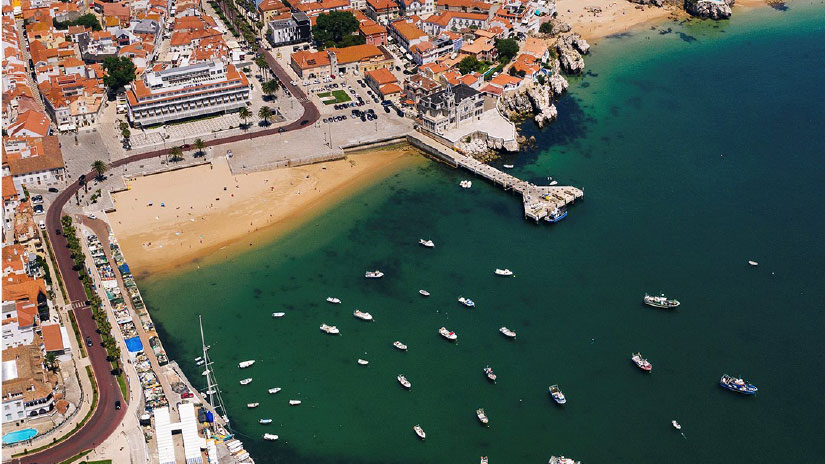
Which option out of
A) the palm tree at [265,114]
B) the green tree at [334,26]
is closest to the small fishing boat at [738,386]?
the palm tree at [265,114]

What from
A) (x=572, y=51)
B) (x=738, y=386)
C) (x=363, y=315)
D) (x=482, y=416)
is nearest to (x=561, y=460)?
(x=482, y=416)

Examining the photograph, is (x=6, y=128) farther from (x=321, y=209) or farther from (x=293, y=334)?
(x=293, y=334)

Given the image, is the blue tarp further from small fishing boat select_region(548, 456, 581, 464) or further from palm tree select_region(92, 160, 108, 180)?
small fishing boat select_region(548, 456, 581, 464)

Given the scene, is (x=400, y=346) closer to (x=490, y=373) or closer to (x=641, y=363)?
(x=490, y=373)

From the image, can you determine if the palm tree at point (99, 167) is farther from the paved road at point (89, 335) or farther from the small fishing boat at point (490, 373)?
the small fishing boat at point (490, 373)

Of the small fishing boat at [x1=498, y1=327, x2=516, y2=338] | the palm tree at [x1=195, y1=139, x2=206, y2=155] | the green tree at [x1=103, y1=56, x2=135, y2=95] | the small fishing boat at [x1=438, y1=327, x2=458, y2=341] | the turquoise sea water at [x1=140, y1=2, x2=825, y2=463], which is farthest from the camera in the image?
the green tree at [x1=103, y1=56, x2=135, y2=95]

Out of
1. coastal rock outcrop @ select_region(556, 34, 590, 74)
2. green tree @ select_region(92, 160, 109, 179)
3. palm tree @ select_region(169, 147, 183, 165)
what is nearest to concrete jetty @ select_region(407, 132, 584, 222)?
palm tree @ select_region(169, 147, 183, 165)
